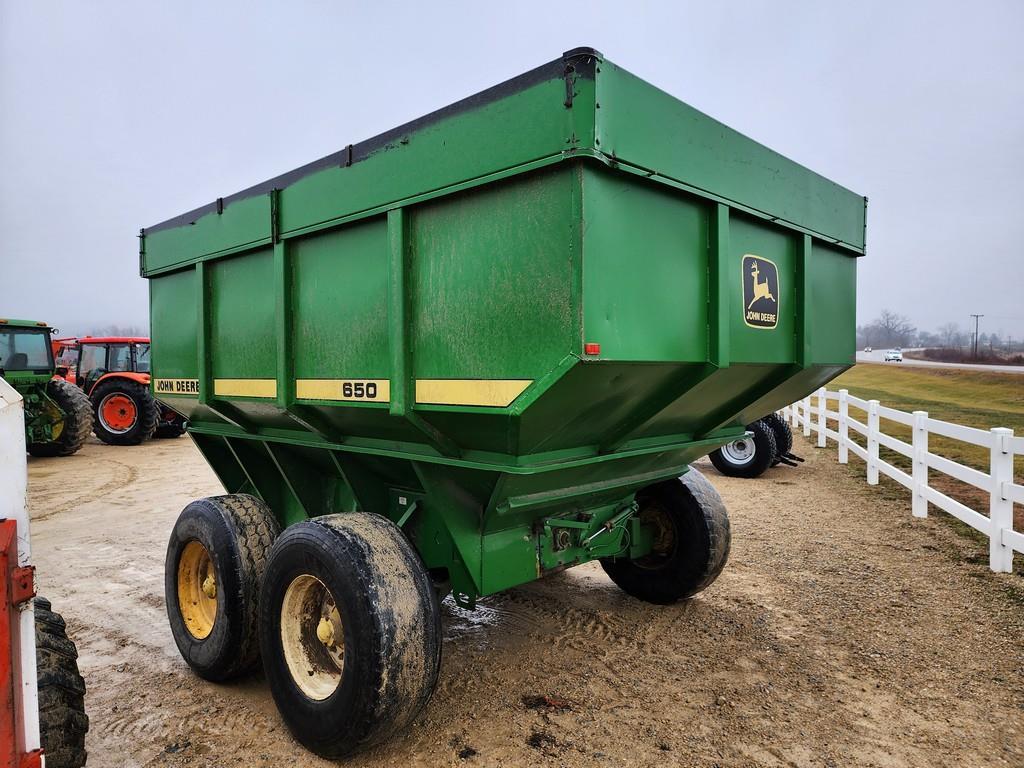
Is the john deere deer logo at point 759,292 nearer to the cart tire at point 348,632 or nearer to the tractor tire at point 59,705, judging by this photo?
the cart tire at point 348,632

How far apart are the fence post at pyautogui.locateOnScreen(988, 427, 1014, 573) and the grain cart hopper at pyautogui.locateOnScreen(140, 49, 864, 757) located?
2.62 metres

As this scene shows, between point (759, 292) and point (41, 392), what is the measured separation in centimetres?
1374

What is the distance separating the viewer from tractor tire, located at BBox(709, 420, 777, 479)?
9.85m

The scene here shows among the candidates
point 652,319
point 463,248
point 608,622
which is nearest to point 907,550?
point 608,622

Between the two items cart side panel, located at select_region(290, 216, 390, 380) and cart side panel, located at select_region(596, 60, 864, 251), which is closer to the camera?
cart side panel, located at select_region(596, 60, 864, 251)

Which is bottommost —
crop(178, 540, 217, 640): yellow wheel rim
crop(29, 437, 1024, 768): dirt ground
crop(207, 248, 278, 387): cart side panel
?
crop(29, 437, 1024, 768): dirt ground

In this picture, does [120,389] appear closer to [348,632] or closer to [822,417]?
[348,632]

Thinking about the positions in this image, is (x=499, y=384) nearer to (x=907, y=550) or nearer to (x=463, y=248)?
(x=463, y=248)

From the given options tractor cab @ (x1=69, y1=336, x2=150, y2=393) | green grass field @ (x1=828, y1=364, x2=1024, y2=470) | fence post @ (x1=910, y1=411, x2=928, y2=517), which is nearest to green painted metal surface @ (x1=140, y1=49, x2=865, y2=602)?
fence post @ (x1=910, y1=411, x2=928, y2=517)

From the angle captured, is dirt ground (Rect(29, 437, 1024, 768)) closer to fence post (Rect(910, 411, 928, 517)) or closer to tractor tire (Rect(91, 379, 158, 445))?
fence post (Rect(910, 411, 928, 517))

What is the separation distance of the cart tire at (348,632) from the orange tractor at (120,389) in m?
12.7

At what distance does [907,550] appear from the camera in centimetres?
609

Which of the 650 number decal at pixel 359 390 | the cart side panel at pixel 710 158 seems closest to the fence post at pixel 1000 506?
the cart side panel at pixel 710 158

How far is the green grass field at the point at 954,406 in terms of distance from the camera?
29.7 ft
